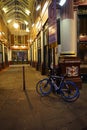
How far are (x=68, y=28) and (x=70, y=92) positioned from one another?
12.1ft

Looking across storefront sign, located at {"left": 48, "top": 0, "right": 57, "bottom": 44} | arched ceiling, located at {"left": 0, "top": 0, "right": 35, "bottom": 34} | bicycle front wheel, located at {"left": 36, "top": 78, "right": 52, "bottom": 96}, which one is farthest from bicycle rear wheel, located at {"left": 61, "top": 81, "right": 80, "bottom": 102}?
arched ceiling, located at {"left": 0, "top": 0, "right": 35, "bottom": 34}

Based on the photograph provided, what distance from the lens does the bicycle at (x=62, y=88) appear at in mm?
7625

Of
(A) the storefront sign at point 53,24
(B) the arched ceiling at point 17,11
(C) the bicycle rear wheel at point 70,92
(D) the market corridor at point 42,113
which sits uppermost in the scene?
(B) the arched ceiling at point 17,11

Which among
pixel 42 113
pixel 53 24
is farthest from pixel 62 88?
pixel 53 24

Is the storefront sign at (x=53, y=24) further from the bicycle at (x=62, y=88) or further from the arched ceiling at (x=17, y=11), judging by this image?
the arched ceiling at (x=17, y=11)

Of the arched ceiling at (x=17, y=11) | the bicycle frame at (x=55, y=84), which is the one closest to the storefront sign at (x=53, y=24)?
the bicycle frame at (x=55, y=84)

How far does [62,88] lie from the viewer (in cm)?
783

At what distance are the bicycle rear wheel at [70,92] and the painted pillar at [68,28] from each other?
2.82 metres

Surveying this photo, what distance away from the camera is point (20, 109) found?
6605mm

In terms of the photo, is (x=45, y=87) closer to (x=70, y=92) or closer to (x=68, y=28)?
(x=70, y=92)

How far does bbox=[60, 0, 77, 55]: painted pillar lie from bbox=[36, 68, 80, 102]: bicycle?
2.29 m

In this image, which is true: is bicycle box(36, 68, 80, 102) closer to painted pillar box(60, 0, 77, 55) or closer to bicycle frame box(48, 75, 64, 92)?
bicycle frame box(48, 75, 64, 92)

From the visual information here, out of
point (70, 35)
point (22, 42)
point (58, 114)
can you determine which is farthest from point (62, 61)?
point (22, 42)

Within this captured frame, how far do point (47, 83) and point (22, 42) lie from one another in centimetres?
3687
